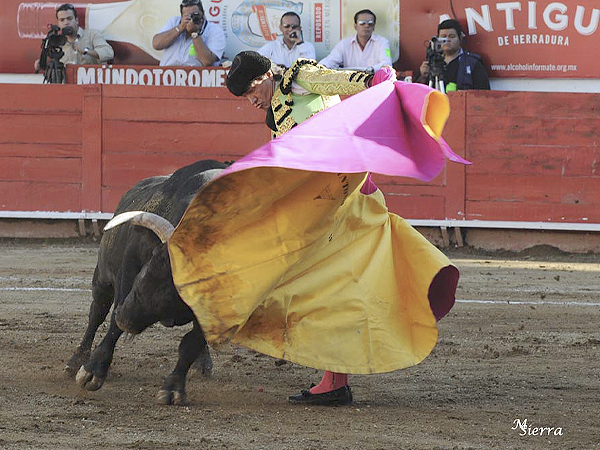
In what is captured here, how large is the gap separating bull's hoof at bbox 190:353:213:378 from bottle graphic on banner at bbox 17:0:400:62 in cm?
442

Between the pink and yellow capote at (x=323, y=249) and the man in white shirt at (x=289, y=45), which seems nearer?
the pink and yellow capote at (x=323, y=249)

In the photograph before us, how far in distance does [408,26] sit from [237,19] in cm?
124

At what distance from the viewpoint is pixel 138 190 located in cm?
385

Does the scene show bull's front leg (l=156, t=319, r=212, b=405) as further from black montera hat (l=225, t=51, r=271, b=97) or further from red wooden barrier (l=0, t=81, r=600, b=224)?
red wooden barrier (l=0, t=81, r=600, b=224)

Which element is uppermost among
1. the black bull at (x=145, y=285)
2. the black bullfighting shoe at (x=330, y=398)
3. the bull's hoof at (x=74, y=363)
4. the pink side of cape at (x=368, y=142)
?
the pink side of cape at (x=368, y=142)

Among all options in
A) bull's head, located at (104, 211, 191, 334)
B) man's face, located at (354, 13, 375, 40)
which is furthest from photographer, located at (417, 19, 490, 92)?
bull's head, located at (104, 211, 191, 334)

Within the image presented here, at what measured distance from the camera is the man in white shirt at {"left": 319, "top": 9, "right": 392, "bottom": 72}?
7391mm

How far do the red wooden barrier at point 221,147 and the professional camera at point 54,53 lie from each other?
212 mm

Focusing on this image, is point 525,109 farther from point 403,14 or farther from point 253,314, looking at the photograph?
point 253,314

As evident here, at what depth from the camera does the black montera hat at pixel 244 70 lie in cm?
318

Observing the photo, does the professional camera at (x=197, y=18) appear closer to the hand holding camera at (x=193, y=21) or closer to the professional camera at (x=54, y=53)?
the hand holding camera at (x=193, y=21)

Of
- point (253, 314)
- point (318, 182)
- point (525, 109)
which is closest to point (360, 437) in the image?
point (253, 314)

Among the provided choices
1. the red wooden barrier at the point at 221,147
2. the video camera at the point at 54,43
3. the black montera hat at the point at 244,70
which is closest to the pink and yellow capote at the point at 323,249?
the black montera hat at the point at 244,70

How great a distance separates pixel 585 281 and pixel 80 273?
9.22 ft
